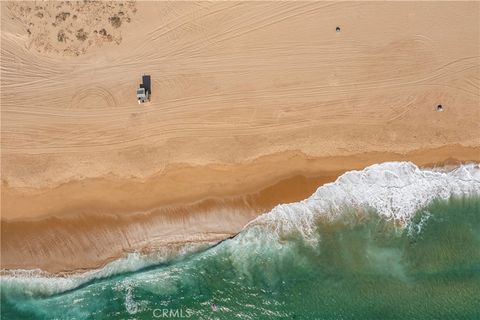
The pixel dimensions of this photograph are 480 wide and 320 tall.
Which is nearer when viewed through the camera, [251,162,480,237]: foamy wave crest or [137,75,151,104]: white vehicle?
[137,75,151,104]: white vehicle

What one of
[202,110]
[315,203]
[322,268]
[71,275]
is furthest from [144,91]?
[322,268]

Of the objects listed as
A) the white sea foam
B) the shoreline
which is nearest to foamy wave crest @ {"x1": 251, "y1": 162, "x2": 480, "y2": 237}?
the white sea foam

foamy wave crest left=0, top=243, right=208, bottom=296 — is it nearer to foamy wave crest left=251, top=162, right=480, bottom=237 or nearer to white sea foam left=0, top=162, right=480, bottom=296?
white sea foam left=0, top=162, right=480, bottom=296

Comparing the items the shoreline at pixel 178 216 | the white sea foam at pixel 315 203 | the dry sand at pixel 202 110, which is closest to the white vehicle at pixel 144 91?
the dry sand at pixel 202 110

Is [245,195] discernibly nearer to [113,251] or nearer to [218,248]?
[218,248]

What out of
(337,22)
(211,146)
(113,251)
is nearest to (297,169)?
(211,146)

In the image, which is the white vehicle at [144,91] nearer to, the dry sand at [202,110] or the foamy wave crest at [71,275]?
the dry sand at [202,110]

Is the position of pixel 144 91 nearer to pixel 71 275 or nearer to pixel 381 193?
pixel 71 275

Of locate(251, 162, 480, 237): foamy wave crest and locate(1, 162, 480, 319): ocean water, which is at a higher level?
locate(251, 162, 480, 237): foamy wave crest
